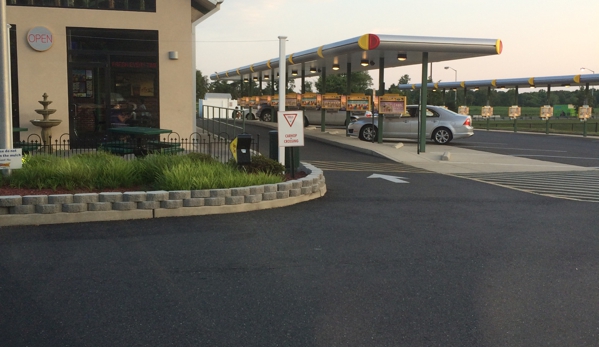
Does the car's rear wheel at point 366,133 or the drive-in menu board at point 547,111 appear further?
the drive-in menu board at point 547,111

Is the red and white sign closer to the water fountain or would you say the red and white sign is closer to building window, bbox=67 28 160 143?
building window, bbox=67 28 160 143

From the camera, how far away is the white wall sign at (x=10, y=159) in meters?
9.95

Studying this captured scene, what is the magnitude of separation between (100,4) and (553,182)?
42.1 feet

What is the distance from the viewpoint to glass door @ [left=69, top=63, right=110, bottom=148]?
18047 mm

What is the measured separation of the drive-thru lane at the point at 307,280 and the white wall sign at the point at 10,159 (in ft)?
5.80

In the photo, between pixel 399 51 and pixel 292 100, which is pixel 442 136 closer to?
pixel 399 51

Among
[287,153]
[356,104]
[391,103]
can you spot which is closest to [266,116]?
[356,104]

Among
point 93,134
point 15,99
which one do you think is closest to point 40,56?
point 15,99

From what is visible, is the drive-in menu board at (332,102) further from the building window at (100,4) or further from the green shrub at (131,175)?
the green shrub at (131,175)

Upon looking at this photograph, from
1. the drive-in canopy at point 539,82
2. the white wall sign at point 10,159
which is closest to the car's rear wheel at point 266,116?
the drive-in canopy at point 539,82

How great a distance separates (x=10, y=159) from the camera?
998 centimetres

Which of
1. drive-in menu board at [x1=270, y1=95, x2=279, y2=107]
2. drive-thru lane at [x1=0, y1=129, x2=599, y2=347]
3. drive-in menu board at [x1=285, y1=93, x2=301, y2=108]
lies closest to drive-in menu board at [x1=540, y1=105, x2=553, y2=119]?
drive-in menu board at [x1=285, y1=93, x2=301, y2=108]

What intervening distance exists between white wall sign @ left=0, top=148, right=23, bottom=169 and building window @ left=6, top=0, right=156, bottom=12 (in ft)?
29.6

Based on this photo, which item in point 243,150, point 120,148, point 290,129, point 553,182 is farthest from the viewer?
point 553,182
